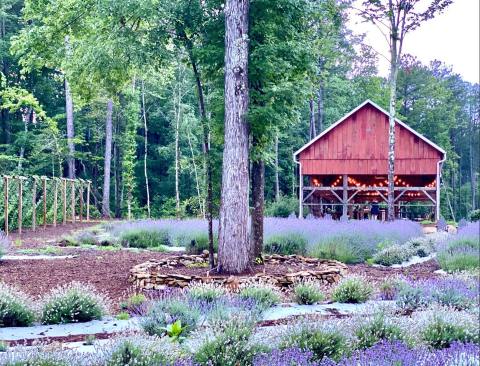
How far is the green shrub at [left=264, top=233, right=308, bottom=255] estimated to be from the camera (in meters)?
11.4

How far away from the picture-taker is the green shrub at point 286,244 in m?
11.4

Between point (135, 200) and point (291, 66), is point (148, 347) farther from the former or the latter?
point (135, 200)

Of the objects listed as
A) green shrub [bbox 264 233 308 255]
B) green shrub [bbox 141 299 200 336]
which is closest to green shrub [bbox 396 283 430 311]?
green shrub [bbox 141 299 200 336]

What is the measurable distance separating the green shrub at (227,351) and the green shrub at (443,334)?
1551 millimetres

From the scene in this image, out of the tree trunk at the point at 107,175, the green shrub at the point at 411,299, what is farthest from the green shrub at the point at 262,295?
the tree trunk at the point at 107,175

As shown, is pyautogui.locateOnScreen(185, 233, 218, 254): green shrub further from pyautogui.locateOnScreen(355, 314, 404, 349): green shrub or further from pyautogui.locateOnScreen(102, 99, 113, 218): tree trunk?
pyautogui.locateOnScreen(102, 99, 113, 218): tree trunk

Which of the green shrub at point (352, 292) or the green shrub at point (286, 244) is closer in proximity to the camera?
the green shrub at point (352, 292)

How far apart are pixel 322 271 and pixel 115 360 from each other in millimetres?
4926

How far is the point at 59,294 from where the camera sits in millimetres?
5488

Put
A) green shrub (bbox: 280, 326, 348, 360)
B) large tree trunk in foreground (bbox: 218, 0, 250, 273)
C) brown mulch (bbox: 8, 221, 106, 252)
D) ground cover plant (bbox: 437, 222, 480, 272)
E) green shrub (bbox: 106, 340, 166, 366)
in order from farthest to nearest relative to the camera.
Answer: brown mulch (bbox: 8, 221, 106, 252) < ground cover plant (bbox: 437, 222, 480, 272) < large tree trunk in foreground (bbox: 218, 0, 250, 273) < green shrub (bbox: 280, 326, 348, 360) < green shrub (bbox: 106, 340, 166, 366)

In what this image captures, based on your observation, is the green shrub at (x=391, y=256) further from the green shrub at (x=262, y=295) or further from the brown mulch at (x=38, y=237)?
the brown mulch at (x=38, y=237)

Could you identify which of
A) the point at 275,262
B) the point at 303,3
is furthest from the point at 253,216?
the point at 303,3

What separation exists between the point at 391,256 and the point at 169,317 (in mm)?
7114

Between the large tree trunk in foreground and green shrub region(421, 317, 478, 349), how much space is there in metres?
3.55
